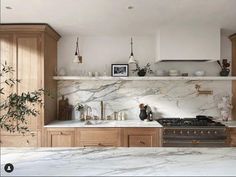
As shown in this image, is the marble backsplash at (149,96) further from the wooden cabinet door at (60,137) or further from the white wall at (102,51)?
the wooden cabinet door at (60,137)

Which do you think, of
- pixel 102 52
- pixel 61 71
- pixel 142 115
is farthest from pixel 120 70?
pixel 61 71

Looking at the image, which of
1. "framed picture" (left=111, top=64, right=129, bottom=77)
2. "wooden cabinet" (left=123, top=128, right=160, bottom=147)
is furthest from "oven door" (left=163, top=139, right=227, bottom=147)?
"framed picture" (left=111, top=64, right=129, bottom=77)

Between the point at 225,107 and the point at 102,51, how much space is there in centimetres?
231

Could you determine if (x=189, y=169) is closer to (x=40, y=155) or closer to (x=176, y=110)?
(x=40, y=155)

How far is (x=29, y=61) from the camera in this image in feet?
12.1

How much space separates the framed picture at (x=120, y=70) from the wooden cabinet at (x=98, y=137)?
1.02 meters

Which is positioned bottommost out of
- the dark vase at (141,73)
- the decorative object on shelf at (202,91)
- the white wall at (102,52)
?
the decorative object on shelf at (202,91)

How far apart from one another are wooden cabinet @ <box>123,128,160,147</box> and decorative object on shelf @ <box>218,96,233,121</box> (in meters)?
1.30

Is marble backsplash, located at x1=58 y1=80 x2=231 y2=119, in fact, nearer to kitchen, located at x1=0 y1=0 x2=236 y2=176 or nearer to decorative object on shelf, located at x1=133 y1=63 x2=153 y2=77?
kitchen, located at x1=0 y1=0 x2=236 y2=176

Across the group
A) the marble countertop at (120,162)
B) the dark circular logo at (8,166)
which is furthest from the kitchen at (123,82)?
the dark circular logo at (8,166)

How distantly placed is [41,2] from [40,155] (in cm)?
171

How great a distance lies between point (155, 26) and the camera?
3736mm

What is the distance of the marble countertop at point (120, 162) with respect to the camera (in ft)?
4.72

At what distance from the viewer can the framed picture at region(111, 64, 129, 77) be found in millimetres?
4270
